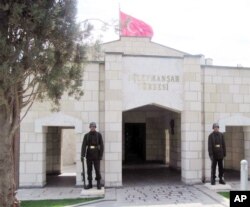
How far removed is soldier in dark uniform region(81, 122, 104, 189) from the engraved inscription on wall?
199cm

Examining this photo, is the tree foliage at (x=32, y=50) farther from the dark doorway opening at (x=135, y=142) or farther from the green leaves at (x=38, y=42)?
the dark doorway opening at (x=135, y=142)

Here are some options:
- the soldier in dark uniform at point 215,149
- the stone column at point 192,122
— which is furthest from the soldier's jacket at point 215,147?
the stone column at point 192,122

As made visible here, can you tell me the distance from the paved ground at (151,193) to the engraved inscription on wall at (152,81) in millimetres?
2962

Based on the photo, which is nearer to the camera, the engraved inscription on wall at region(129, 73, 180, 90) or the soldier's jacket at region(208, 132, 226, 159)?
the soldier's jacket at region(208, 132, 226, 159)

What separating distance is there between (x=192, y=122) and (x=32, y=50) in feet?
21.1

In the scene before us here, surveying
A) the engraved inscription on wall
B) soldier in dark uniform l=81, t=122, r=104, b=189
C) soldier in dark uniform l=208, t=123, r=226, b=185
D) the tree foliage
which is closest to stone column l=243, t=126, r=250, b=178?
soldier in dark uniform l=208, t=123, r=226, b=185

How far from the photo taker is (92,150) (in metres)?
10.1

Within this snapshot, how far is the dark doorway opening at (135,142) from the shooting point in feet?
60.3

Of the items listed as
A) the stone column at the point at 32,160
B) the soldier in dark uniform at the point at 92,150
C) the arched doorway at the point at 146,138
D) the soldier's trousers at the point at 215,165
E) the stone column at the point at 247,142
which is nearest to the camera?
the soldier in dark uniform at the point at 92,150

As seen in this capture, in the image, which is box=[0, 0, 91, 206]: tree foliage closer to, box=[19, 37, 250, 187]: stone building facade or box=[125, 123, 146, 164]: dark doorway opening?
box=[19, 37, 250, 187]: stone building facade

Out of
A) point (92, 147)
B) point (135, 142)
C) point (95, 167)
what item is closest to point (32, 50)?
point (92, 147)

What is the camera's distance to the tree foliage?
609 cm

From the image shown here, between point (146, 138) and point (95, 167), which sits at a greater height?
point (146, 138)

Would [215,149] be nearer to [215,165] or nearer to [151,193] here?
[215,165]
